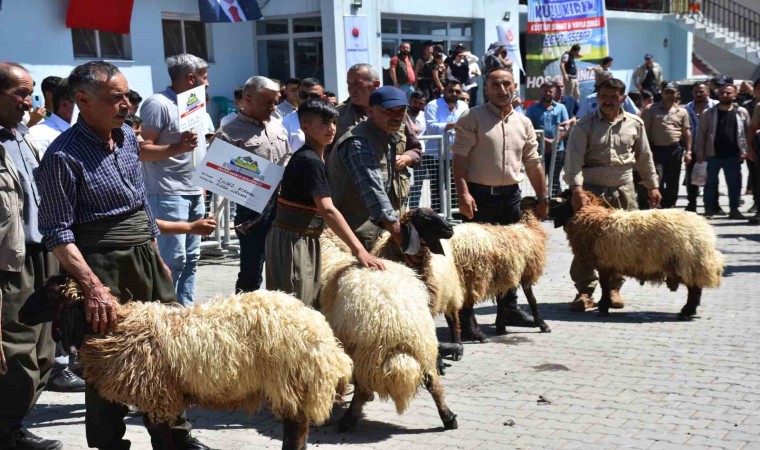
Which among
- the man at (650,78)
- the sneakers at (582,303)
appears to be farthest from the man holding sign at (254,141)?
the man at (650,78)

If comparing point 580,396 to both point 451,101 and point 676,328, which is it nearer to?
point 676,328

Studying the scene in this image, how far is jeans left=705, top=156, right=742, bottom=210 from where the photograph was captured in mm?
14609

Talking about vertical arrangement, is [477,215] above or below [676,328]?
above

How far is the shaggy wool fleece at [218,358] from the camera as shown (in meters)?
4.32

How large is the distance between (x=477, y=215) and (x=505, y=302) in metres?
0.83

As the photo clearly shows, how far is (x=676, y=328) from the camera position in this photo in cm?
794

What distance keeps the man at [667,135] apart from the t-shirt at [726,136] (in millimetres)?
929

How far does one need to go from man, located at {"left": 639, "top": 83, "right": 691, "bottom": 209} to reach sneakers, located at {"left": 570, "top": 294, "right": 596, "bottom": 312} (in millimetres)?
5443

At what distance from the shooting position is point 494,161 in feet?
25.2

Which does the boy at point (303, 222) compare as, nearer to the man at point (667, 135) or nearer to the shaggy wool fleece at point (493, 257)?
the shaggy wool fleece at point (493, 257)

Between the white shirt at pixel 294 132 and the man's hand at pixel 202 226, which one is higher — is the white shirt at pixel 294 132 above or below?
above

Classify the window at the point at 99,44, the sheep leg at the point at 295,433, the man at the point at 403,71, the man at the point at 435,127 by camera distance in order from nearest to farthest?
the sheep leg at the point at 295,433
the man at the point at 435,127
the window at the point at 99,44
the man at the point at 403,71

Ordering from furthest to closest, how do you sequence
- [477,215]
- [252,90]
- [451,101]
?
[451,101] < [477,215] < [252,90]

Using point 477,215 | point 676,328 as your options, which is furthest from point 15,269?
point 676,328
